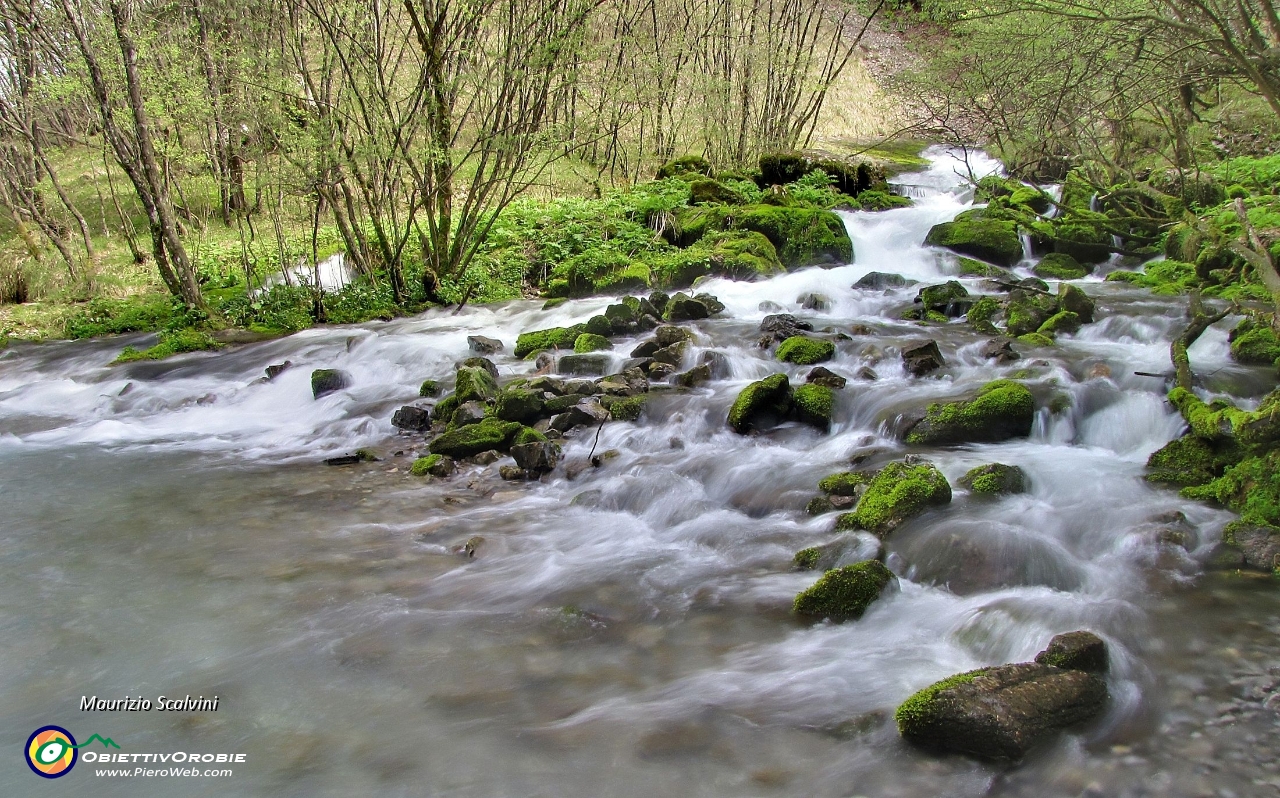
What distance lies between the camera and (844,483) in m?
6.28

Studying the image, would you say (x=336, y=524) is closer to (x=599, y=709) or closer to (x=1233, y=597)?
(x=599, y=709)

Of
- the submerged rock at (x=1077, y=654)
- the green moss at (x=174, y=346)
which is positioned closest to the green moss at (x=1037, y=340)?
the submerged rock at (x=1077, y=654)

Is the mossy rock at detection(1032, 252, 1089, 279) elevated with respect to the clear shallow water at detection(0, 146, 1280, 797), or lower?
elevated

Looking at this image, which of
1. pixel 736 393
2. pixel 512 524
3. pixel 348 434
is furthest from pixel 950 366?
pixel 348 434

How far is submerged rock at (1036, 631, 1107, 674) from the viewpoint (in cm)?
391

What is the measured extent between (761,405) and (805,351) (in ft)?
6.74

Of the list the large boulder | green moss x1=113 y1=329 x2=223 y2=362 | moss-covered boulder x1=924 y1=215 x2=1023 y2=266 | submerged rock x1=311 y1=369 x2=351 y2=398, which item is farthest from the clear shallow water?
moss-covered boulder x1=924 y1=215 x2=1023 y2=266

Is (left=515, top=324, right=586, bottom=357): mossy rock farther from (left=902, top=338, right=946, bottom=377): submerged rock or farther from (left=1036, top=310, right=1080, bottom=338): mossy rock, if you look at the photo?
(left=1036, top=310, right=1080, bottom=338): mossy rock

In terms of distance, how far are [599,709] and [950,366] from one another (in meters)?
6.45

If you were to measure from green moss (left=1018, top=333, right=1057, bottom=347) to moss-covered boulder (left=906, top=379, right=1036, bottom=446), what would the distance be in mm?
2671

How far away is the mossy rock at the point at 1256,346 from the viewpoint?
26.1ft

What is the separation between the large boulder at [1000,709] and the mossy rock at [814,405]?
4.10 metres

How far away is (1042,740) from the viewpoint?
3504 millimetres

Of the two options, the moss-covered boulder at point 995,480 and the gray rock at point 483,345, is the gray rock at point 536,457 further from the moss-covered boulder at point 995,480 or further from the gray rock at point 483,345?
the gray rock at point 483,345
